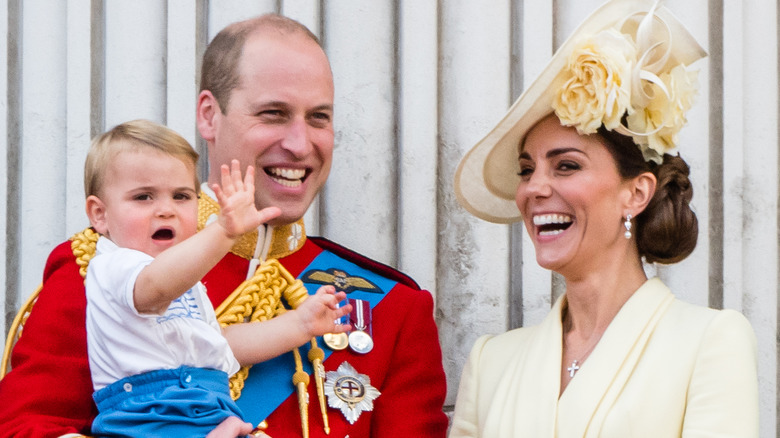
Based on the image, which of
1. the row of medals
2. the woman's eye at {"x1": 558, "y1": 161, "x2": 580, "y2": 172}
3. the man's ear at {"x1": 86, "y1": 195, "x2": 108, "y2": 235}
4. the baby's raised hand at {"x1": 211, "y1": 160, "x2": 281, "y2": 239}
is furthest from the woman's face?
the man's ear at {"x1": 86, "y1": 195, "x2": 108, "y2": 235}

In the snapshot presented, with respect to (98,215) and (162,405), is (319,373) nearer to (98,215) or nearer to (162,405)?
(162,405)

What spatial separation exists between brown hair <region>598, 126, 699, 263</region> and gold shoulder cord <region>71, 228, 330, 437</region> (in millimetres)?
748

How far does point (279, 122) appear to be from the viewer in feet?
8.17

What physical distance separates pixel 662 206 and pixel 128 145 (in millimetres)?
1148

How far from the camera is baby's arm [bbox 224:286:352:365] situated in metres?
2.24

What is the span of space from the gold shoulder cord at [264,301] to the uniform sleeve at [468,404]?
33 centimetres

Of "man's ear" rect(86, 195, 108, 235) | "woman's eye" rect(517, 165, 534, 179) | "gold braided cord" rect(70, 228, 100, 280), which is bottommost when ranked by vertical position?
"gold braided cord" rect(70, 228, 100, 280)

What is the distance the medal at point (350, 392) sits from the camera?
2.38 metres

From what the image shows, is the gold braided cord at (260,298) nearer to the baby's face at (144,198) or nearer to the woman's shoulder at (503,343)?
the baby's face at (144,198)

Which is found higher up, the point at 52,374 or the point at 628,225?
the point at 628,225

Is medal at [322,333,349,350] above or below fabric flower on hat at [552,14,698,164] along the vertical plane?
below

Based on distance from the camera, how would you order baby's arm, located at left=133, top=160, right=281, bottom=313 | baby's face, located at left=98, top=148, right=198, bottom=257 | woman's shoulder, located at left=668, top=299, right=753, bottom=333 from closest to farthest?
baby's arm, located at left=133, top=160, right=281, bottom=313, baby's face, located at left=98, top=148, right=198, bottom=257, woman's shoulder, located at left=668, top=299, right=753, bottom=333

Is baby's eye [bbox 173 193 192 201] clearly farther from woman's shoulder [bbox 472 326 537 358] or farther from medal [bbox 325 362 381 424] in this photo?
woman's shoulder [bbox 472 326 537 358]

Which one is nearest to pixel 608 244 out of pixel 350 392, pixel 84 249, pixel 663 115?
pixel 663 115
